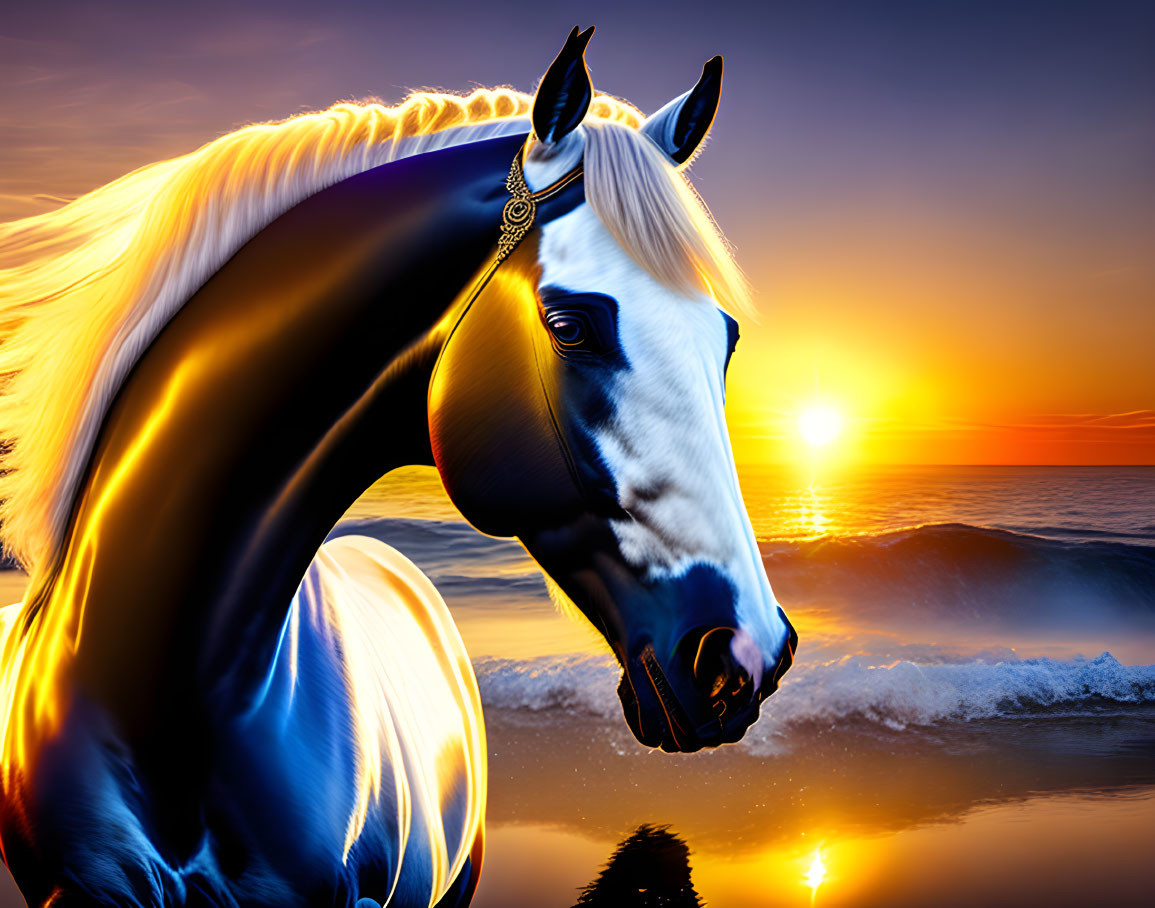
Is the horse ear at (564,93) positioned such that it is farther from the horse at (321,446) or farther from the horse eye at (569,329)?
the horse eye at (569,329)

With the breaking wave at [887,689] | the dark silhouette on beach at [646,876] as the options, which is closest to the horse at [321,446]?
the dark silhouette on beach at [646,876]

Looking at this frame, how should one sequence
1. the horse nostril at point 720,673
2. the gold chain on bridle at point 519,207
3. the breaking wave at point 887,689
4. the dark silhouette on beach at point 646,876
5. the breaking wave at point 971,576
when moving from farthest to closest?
the breaking wave at point 971,576 → the breaking wave at point 887,689 → the dark silhouette on beach at point 646,876 → the gold chain on bridle at point 519,207 → the horse nostril at point 720,673

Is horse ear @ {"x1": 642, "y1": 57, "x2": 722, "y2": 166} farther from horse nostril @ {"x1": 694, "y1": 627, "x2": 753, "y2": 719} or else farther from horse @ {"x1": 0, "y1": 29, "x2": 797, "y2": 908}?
horse nostril @ {"x1": 694, "y1": 627, "x2": 753, "y2": 719}

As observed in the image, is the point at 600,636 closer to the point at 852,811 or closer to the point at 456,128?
the point at 456,128

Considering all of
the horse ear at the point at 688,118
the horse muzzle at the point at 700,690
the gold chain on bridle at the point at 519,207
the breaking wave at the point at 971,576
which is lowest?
the horse muzzle at the point at 700,690

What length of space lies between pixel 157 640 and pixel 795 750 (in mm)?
6249

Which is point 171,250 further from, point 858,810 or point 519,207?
point 858,810

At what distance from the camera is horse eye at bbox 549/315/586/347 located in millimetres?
828

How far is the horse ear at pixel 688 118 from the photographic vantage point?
97 centimetres

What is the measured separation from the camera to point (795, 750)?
632cm

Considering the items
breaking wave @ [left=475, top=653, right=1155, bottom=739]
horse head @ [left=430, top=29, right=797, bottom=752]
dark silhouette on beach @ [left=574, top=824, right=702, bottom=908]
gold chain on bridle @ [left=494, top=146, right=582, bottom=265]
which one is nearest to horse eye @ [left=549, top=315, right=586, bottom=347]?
horse head @ [left=430, top=29, right=797, bottom=752]

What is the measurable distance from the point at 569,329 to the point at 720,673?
39 cm

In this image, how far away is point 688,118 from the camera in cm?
98

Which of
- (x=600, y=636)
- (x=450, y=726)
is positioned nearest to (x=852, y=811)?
(x=450, y=726)
